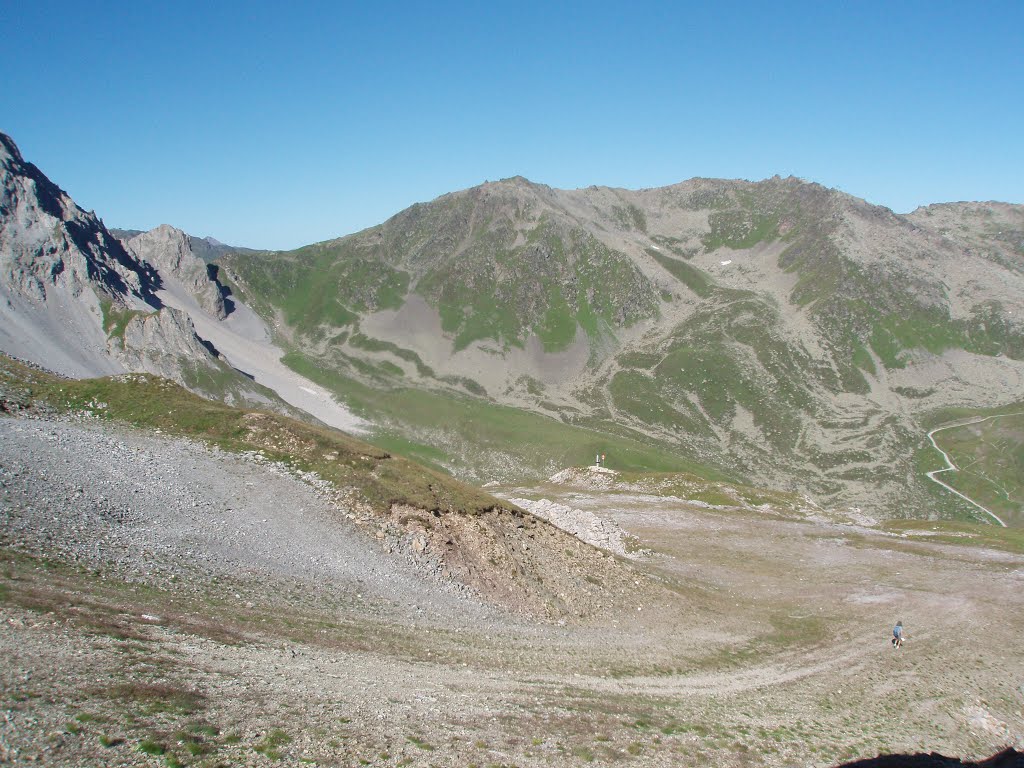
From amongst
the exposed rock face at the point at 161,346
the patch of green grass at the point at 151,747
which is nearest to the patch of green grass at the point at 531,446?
the exposed rock face at the point at 161,346

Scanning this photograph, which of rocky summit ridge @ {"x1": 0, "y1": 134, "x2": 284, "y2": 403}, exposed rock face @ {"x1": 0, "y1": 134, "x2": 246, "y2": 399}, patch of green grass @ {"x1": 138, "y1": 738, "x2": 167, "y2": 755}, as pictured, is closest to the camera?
patch of green grass @ {"x1": 138, "y1": 738, "x2": 167, "y2": 755}

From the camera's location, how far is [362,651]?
84.2 ft

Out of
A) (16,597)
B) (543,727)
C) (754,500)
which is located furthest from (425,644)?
(754,500)

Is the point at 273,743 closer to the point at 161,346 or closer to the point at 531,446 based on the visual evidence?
the point at 531,446

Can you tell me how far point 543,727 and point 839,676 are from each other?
23750mm

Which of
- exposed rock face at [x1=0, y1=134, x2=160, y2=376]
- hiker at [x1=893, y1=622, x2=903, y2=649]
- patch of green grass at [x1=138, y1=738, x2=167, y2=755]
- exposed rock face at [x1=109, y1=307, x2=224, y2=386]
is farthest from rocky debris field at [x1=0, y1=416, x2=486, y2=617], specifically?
exposed rock face at [x1=109, y1=307, x2=224, y2=386]

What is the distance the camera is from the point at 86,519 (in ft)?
100

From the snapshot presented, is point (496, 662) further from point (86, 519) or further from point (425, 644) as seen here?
point (86, 519)

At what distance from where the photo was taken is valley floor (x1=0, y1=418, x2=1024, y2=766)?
55.9ft

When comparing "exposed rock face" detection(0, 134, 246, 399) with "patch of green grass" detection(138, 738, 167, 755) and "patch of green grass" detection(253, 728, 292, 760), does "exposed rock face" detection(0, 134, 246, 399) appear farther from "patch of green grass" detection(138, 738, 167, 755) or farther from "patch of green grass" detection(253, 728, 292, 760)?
"patch of green grass" detection(138, 738, 167, 755)

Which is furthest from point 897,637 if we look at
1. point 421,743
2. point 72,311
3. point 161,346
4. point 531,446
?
point 72,311

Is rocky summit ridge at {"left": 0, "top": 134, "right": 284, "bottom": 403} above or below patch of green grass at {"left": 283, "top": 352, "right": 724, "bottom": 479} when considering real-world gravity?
above

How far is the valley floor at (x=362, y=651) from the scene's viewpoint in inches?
671

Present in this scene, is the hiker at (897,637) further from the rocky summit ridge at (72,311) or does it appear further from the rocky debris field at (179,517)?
the rocky summit ridge at (72,311)
